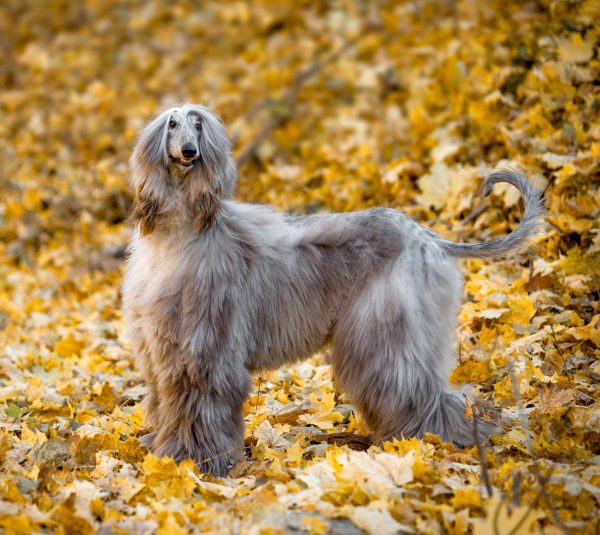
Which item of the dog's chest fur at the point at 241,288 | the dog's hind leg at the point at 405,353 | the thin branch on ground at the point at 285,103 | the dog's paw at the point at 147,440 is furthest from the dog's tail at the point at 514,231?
the thin branch on ground at the point at 285,103

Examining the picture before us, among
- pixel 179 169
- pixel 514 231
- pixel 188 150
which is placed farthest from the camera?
pixel 514 231

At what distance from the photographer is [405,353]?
353 centimetres

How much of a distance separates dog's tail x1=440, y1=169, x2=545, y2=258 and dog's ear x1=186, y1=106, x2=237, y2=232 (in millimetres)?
1157

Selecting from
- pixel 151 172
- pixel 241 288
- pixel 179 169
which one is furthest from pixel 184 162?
pixel 241 288

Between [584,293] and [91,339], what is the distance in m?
3.55

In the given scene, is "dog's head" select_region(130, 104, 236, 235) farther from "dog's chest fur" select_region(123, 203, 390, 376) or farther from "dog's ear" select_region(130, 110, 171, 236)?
"dog's chest fur" select_region(123, 203, 390, 376)

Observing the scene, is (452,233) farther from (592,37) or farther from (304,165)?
(304,165)

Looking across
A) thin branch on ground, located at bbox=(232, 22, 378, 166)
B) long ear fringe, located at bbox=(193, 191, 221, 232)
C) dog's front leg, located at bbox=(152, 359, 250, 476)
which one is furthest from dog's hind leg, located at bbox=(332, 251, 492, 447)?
thin branch on ground, located at bbox=(232, 22, 378, 166)

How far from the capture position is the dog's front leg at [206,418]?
3486 millimetres

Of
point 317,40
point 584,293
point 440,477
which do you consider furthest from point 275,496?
point 317,40

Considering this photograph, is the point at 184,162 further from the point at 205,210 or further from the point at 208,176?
the point at 205,210

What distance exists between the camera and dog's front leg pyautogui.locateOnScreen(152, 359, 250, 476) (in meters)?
3.49

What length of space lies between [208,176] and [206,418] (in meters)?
1.16

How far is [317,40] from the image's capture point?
9539 mm
